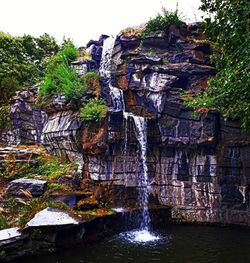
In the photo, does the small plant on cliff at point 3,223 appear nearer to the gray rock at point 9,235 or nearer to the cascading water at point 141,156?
the gray rock at point 9,235

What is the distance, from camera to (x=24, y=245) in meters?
11.1

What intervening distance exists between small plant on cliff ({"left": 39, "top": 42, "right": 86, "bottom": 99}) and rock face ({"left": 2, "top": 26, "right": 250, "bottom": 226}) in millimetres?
642

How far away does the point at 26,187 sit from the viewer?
13852mm

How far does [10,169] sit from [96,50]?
8.88 m

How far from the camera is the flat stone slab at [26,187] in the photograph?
13.7 m

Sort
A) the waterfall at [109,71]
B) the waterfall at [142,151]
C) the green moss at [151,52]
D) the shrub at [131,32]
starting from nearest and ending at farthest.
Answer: the waterfall at [142,151] → the waterfall at [109,71] → the green moss at [151,52] → the shrub at [131,32]

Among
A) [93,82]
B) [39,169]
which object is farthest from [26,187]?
[93,82]

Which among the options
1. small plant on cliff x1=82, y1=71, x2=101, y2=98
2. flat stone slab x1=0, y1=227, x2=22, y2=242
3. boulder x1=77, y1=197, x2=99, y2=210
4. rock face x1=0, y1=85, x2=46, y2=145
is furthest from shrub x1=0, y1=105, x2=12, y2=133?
flat stone slab x1=0, y1=227, x2=22, y2=242

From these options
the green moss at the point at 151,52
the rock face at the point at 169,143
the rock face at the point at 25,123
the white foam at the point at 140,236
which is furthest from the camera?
the rock face at the point at 25,123

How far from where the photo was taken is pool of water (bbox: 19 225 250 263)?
10.6 meters

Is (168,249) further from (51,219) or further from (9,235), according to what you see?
(9,235)

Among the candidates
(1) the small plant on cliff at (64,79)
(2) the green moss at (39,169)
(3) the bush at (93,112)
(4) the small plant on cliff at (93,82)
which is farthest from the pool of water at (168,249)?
(1) the small plant on cliff at (64,79)

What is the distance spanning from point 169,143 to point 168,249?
527 cm

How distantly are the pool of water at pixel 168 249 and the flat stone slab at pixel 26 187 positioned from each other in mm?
3213
